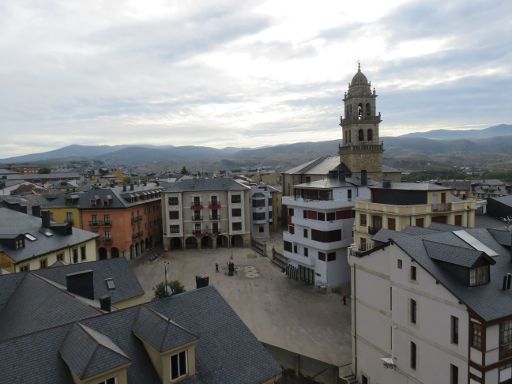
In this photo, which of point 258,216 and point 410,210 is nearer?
point 410,210

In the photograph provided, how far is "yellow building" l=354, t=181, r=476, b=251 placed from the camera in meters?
34.7

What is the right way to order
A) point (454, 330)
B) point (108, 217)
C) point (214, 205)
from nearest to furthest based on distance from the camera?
point (454, 330), point (108, 217), point (214, 205)

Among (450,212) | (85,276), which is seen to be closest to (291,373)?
(85,276)

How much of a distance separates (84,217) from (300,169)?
36.0 meters

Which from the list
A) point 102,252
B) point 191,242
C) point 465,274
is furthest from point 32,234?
point 465,274

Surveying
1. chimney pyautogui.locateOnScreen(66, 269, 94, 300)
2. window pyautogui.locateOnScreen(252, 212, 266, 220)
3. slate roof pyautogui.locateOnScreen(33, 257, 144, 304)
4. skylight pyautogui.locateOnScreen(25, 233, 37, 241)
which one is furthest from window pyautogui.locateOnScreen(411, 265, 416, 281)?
window pyautogui.locateOnScreen(252, 212, 266, 220)

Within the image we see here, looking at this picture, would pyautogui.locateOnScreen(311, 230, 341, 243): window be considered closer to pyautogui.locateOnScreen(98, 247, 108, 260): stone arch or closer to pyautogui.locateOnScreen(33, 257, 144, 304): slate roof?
pyautogui.locateOnScreen(33, 257, 144, 304): slate roof

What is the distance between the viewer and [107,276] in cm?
2289

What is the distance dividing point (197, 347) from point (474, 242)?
54.2 feet

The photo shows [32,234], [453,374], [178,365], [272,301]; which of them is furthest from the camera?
[272,301]

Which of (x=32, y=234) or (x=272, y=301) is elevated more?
(x=32, y=234)

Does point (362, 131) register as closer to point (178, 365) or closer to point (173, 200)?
point (173, 200)

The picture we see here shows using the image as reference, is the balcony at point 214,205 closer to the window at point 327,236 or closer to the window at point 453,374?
the window at point 327,236

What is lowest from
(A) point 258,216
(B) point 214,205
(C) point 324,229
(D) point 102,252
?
(D) point 102,252
